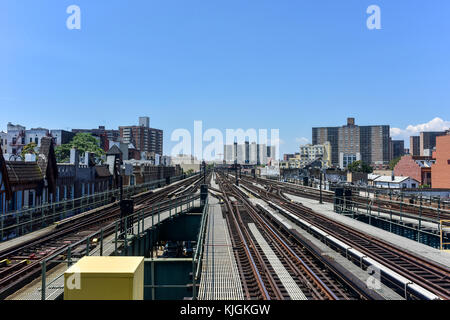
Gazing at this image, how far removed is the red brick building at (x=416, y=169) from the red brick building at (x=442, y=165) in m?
9.12

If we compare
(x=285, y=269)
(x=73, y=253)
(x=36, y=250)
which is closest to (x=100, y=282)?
(x=285, y=269)

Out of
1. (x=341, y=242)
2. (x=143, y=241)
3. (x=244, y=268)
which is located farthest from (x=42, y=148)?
(x=341, y=242)

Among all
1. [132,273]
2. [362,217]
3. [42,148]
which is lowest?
[362,217]

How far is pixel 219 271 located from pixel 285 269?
3.10 metres

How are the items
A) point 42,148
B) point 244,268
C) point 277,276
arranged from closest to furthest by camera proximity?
point 277,276, point 244,268, point 42,148

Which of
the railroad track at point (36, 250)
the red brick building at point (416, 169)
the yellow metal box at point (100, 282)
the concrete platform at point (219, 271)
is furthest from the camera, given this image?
the red brick building at point (416, 169)

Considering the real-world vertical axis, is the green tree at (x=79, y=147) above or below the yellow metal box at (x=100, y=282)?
above

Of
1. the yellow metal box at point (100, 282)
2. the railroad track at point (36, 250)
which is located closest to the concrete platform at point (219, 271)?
the railroad track at point (36, 250)

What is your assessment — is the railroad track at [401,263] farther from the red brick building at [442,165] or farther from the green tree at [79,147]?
the green tree at [79,147]

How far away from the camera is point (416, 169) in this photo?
7700cm

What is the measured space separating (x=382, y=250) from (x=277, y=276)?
672 centimetres

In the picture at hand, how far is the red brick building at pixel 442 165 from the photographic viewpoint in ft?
207

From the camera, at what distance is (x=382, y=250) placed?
15.7 meters
